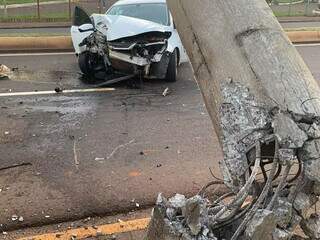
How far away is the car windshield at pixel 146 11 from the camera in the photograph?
10.4 meters

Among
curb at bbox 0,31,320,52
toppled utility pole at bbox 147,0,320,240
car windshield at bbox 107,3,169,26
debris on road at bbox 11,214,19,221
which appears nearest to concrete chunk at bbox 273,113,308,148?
toppled utility pole at bbox 147,0,320,240

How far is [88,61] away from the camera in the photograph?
9930mm

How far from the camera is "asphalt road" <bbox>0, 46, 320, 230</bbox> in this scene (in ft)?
16.1

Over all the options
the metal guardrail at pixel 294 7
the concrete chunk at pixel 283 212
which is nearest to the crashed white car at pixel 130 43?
the concrete chunk at pixel 283 212

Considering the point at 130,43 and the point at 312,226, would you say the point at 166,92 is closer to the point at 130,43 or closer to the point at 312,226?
the point at 130,43

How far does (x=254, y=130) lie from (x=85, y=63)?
7656 millimetres

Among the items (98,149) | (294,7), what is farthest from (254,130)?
(294,7)

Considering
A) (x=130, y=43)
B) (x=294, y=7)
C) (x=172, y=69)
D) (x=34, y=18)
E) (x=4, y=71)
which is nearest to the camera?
(x=130, y=43)

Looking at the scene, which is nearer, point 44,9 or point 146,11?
point 146,11

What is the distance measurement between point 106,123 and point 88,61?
296 centimetres

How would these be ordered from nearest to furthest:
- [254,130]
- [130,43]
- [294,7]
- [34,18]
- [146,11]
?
[254,130], [130,43], [146,11], [34,18], [294,7]

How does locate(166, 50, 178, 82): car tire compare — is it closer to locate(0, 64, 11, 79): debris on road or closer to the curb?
locate(0, 64, 11, 79): debris on road

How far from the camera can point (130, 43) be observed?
8.98 meters

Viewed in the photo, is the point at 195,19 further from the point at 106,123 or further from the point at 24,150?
the point at 106,123
